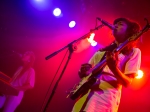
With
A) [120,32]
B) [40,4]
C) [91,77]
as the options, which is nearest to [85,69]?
[91,77]

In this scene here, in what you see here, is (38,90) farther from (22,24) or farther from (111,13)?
(111,13)

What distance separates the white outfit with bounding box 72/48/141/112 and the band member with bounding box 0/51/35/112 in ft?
13.5

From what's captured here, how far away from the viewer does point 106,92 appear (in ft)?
8.47

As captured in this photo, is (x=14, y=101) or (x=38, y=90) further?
(x=38, y=90)

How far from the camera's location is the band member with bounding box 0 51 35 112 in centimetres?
654

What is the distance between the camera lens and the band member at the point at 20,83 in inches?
257

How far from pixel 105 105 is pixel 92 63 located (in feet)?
2.68

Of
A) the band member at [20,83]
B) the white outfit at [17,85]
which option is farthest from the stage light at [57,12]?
the white outfit at [17,85]

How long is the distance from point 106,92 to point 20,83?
4.79 meters

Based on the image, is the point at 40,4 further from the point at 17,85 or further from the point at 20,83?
the point at 17,85

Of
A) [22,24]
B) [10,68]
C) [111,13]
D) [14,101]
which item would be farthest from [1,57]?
[111,13]

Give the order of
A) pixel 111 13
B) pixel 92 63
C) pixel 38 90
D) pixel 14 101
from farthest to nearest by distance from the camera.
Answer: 1. pixel 38 90
2. pixel 111 13
3. pixel 14 101
4. pixel 92 63

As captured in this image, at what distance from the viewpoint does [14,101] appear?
6637mm

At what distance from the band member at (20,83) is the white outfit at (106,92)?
13.5 ft
